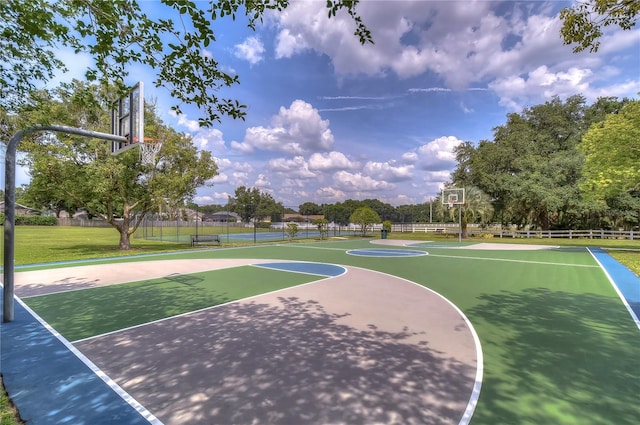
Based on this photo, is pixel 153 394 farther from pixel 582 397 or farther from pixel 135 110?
pixel 135 110

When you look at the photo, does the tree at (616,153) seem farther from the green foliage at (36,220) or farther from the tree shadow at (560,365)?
the green foliage at (36,220)

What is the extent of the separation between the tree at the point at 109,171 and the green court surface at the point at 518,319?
8814 millimetres

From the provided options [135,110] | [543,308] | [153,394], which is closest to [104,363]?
[153,394]

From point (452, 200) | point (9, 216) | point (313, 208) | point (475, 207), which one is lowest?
point (9, 216)

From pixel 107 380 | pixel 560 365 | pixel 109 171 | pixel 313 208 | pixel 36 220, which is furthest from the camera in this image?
pixel 313 208

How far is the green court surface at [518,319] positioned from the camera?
10.2 feet

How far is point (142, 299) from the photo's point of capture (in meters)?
7.05

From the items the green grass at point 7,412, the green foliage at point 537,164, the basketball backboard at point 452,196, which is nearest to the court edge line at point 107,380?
the green grass at point 7,412

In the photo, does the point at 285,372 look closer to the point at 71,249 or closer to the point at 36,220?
the point at 71,249

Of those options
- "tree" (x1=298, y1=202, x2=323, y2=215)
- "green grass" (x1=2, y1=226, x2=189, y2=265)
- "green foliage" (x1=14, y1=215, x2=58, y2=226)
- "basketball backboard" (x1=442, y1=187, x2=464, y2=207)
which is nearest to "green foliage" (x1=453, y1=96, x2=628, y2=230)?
"basketball backboard" (x1=442, y1=187, x2=464, y2=207)

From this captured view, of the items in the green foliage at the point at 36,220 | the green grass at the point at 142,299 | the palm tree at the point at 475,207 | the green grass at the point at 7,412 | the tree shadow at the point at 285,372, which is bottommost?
the green grass at the point at 142,299

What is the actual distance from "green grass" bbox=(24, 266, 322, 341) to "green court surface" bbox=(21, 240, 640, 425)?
Result: 0.07 ft

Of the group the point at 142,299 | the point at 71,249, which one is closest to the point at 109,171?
the point at 71,249

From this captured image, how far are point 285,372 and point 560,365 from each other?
3.42 meters
